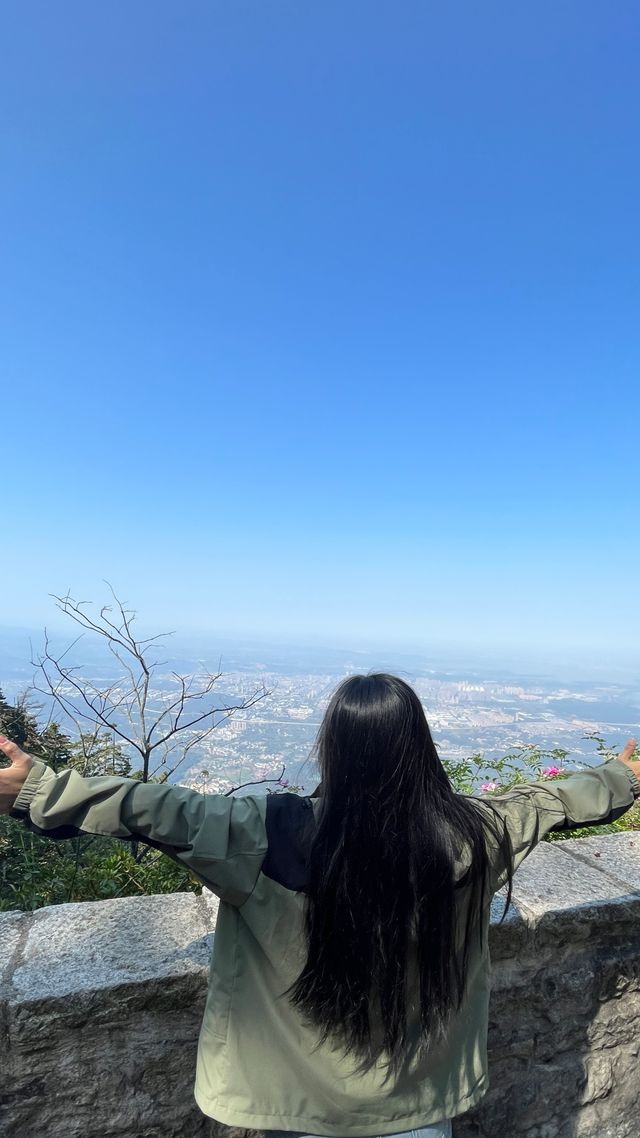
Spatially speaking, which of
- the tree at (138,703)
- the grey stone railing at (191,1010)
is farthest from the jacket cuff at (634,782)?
the tree at (138,703)

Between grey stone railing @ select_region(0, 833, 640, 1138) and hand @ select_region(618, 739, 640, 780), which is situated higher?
hand @ select_region(618, 739, 640, 780)

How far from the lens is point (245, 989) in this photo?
1357 mm

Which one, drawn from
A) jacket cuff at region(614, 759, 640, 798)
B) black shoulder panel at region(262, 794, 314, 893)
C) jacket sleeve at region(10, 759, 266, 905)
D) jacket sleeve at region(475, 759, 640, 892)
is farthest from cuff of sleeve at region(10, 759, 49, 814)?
jacket cuff at region(614, 759, 640, 798)

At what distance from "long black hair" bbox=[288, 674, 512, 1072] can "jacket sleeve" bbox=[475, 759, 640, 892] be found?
0.17m

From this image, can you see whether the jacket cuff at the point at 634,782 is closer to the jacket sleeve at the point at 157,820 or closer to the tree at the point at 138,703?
the jacket sleeve at the point at 157,820

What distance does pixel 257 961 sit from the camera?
1354mm

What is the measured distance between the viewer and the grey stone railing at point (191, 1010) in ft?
5.26

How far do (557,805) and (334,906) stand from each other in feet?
2.11

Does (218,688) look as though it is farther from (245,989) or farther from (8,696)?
(245,989)

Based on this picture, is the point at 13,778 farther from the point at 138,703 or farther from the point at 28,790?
the point at 138,703

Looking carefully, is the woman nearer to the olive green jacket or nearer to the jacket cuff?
the olive green jacket

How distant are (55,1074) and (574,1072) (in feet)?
5.91

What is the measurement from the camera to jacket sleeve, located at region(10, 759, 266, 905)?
121cm

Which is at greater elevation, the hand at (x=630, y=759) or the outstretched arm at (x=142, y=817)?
→ the hand at (x=630, y=759)
